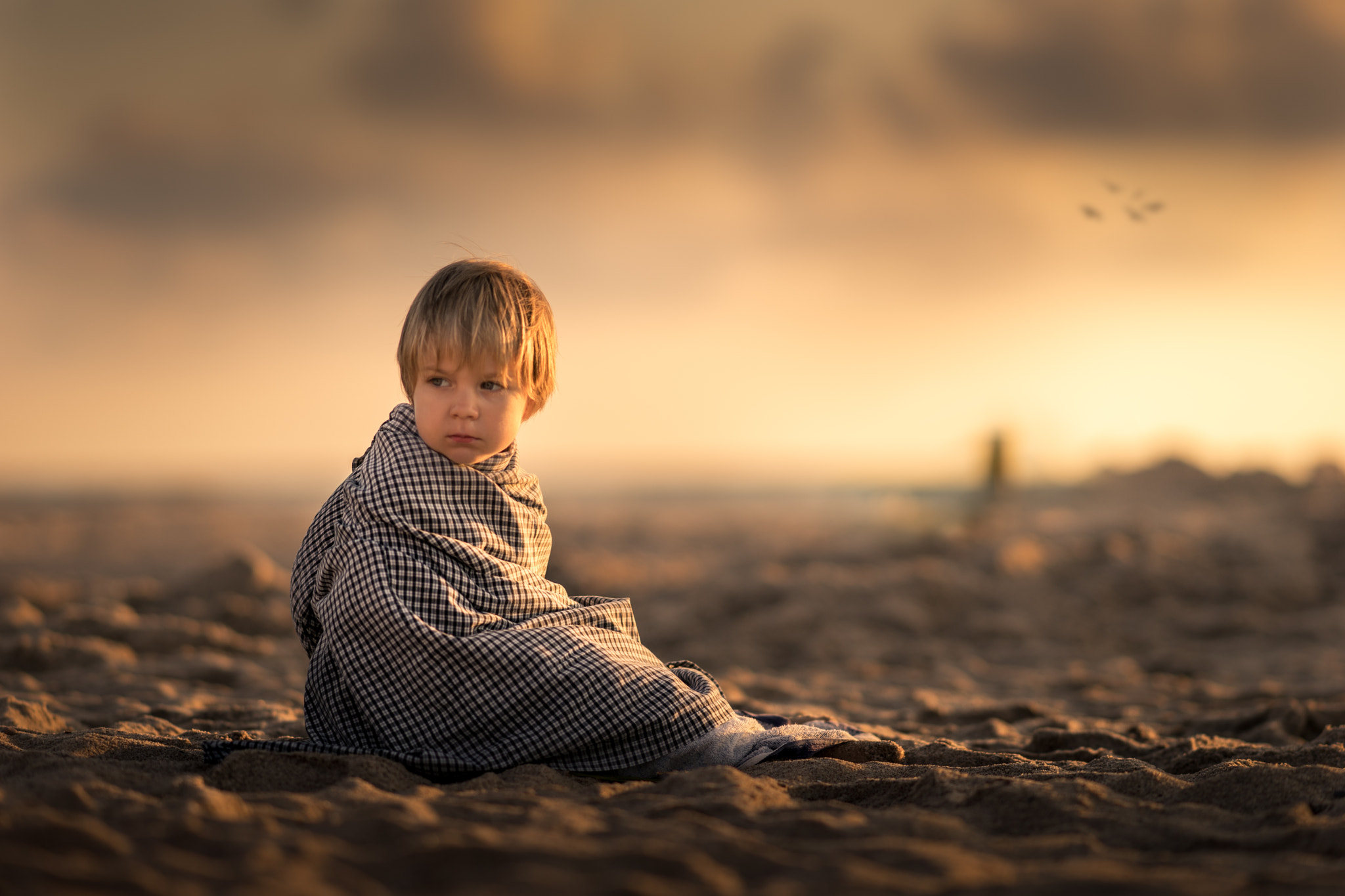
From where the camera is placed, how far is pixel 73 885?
1449 millimetres

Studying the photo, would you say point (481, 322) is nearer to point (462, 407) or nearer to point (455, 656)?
point (462, 407)

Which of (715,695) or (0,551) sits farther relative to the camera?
(0,551)

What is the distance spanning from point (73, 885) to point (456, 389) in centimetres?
138

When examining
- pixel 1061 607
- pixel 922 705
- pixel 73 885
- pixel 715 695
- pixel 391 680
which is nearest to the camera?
pixel 73 885

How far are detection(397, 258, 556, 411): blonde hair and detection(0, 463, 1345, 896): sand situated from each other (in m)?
0.95

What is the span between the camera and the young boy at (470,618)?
8.20 ft

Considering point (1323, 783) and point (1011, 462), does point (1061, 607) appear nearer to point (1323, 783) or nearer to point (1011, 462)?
point (1323, 783)

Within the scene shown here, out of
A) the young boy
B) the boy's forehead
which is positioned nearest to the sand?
the young boy

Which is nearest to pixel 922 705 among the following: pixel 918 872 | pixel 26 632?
pixel 918 872

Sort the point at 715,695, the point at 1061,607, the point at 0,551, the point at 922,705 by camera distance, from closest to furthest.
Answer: the point at 715,695
the point at 922,705
the point at 1061,607
the point at 0,551

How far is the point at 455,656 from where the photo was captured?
2.47 m

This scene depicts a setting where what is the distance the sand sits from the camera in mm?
1636

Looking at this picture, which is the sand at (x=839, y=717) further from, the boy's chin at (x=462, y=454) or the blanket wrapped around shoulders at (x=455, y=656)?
the boy's chin at (x=462, y=454)

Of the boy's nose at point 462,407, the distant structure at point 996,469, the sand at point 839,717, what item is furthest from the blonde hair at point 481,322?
the distant structure at point 996,469
